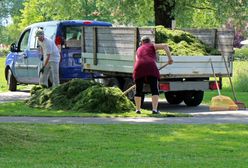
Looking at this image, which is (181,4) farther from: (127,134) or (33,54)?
(127,134)

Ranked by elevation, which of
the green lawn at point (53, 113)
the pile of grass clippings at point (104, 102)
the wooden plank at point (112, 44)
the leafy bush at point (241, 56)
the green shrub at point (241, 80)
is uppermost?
the wooden plank at point (112, 44)

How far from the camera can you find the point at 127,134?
35.3ft

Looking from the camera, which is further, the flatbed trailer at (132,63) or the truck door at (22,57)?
the truck door at (22,57)

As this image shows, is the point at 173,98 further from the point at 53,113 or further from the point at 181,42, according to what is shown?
the point at 53,113

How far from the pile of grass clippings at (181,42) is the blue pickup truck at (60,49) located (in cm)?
291

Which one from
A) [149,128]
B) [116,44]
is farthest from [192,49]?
[149,128]

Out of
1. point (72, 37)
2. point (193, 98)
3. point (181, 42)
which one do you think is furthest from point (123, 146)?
point (72, 37)

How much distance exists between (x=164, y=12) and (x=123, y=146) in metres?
15.9

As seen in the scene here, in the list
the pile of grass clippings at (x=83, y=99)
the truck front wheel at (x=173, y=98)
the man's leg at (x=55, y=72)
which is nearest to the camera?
the pile of grass clippings at (x=83, y=99)

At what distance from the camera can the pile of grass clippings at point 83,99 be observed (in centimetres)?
1466

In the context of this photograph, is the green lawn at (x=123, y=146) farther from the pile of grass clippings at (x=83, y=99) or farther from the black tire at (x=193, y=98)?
the black tire at (x=193, y=98)

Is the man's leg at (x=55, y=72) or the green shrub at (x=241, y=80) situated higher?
the man's leg at (x=55, y=72)

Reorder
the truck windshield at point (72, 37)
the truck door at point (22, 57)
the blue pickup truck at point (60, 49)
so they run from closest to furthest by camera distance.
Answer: the blue pickup truck at point (60, 49) < the truck windshield at point (72, 37) < the truck door at point (22, 57)

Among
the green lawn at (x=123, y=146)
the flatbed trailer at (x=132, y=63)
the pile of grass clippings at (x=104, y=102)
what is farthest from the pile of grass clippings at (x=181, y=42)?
the green lawn at (x=123, y=146)
